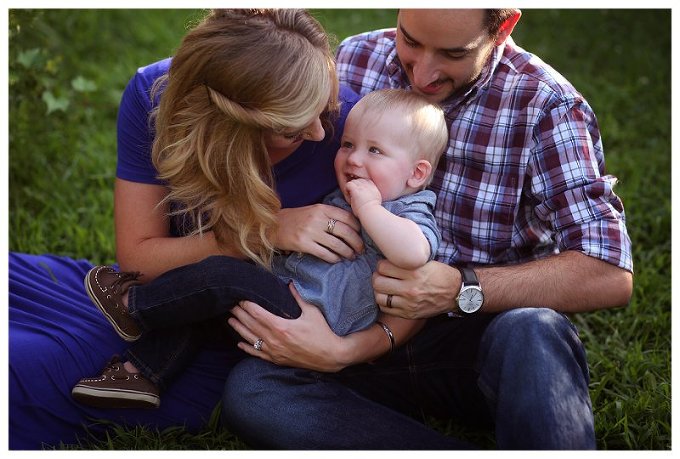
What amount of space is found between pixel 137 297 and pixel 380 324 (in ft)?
2.43

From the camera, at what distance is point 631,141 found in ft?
15.8

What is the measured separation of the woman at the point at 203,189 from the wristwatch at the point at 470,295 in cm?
35

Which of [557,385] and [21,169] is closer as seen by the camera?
[557,385]

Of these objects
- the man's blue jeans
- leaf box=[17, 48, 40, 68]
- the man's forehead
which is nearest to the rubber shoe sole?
the man's blue jeans

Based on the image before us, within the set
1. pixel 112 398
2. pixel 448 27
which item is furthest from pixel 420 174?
pixel 112 398

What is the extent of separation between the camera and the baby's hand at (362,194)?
250cm

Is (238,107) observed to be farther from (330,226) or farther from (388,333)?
(388,333)

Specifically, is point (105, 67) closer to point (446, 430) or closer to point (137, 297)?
point (137, 297)

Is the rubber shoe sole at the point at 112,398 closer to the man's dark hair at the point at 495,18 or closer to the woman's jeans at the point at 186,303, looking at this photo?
the woman's jeans at the point at 186,303

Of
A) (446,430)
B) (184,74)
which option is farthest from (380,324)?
(184,74)

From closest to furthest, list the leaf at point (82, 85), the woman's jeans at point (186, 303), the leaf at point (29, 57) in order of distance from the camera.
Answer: the woman's jeans at point (186, 303) → the leaf at point (29, 57) → the leaf at point (82, 85)

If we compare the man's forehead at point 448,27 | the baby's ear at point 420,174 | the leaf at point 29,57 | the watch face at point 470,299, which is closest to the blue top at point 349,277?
the baby's ear at point 420,174

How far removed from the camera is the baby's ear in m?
2.62
